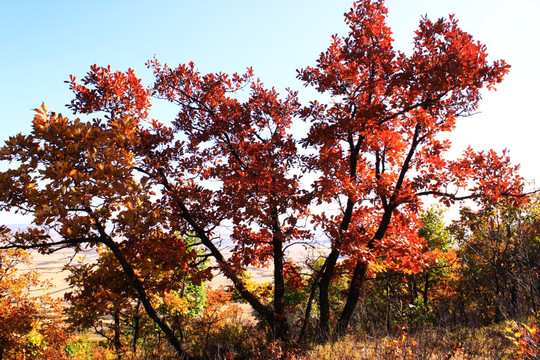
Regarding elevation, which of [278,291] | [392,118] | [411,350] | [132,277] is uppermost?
[392,118]

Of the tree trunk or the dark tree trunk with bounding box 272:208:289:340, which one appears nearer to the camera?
the tree trunk

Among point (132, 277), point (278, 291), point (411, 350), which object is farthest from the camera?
point (278, 291)

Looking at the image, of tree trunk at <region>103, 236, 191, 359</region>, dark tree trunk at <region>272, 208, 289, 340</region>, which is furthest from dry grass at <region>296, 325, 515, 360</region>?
tree trunk at <region>103, 236, 191, 359</region>

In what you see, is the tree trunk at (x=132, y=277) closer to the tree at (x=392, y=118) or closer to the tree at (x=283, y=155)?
the tree at (x=283, y=155)

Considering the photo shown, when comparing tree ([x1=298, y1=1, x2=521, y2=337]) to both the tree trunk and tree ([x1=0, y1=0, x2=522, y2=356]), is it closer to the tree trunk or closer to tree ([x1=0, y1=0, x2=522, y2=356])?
tree ([x1=0, y1=0, x2=522, y2=356])

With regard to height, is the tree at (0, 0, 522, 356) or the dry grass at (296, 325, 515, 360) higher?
the tree at (0, 0, 522, 356)

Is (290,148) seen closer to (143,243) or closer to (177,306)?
(143,243)

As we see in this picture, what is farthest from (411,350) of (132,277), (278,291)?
(132,277)

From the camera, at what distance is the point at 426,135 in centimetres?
735

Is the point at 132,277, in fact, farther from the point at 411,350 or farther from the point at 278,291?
the point at 411,350

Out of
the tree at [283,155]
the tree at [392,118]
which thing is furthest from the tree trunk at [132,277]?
the tree at [392,118]

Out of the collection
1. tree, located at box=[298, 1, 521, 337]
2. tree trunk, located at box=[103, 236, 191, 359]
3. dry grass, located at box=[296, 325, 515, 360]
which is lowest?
dry grass, located at box=[296, 325, 515, 360]

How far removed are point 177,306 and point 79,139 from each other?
37.5ft

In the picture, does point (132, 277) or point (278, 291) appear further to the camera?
point (278, 291)
